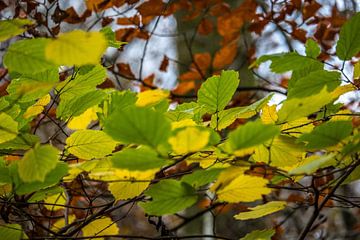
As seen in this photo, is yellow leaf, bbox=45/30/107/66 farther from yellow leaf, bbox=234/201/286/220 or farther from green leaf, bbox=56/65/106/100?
yellow leaf, bbox=234/201/286/220

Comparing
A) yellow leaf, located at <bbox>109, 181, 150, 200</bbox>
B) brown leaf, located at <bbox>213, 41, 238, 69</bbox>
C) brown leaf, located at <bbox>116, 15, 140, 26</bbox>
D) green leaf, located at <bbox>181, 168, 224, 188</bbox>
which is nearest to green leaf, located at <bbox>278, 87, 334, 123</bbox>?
green leaf, located at <bbox>181, 168, 224, 188</bbox>

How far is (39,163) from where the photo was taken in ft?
1.49

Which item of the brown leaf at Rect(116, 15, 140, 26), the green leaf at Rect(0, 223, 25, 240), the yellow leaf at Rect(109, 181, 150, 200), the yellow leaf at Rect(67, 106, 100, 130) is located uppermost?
the brown leaf at Rect(116, 15, 140, 26)

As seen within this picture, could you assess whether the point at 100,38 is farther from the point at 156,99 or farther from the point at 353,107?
the point at 353,107

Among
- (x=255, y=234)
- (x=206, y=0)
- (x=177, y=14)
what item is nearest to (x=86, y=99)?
(x=255, y=234)

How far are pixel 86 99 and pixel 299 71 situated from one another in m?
0.37

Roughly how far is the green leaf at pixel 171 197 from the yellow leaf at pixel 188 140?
0.26 ft

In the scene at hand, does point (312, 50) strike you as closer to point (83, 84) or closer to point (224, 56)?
point (83, 84)

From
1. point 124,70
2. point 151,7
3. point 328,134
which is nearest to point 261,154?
point 328,134

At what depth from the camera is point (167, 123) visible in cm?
40

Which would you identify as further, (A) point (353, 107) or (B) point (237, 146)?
(A) point (353, 107)

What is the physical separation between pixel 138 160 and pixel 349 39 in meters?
0.38

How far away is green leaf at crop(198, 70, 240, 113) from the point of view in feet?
1.98

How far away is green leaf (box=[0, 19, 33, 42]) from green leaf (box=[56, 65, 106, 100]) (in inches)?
7.0
